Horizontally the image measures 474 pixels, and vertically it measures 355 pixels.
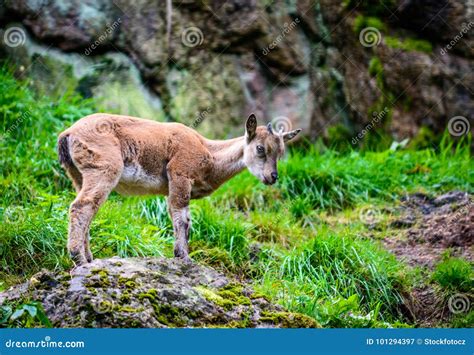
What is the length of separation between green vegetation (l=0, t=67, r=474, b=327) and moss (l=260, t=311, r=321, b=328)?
344 millimetres

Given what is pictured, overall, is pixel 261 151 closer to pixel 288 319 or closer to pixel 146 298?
pixel 288 319

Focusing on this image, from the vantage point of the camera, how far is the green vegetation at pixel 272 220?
9016mm

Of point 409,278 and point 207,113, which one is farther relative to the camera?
point 207,113

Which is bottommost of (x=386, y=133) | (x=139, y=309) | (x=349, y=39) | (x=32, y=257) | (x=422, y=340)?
(x=32, y=257)

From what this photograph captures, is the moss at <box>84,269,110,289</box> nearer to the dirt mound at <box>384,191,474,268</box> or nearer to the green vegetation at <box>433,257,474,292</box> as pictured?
the green vegetation at <box>433,257,474,292</box>

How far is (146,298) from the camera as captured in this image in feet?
22.8

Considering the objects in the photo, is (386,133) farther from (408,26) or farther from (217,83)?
(217,83)

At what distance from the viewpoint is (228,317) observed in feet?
23.9

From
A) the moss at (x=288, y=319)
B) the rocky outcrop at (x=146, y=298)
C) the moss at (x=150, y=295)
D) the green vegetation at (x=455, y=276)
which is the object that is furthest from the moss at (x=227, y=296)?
the green vegetation at (x=455, y=276)

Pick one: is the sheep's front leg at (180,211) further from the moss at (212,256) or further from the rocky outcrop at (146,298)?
the moss at (212,256)

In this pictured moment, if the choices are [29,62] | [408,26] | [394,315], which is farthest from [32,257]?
[408,26]

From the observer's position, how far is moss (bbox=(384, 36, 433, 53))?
13930 mm

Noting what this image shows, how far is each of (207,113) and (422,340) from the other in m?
7.12

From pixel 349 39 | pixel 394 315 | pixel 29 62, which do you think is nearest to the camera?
pixel 394 315
